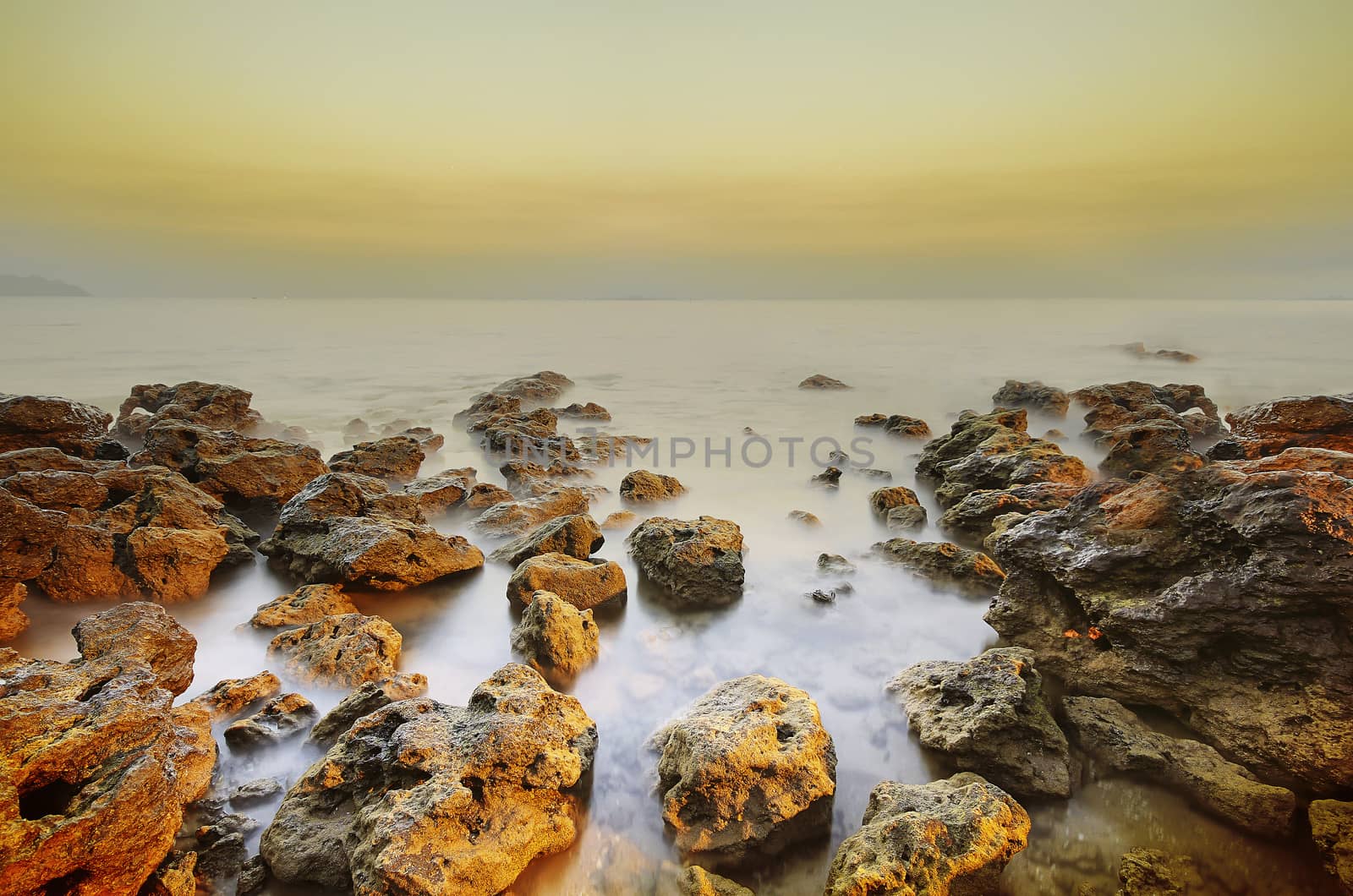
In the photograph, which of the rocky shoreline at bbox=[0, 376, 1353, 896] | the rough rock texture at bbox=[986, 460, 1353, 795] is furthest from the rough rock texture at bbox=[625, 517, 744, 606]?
the rough rock texture at bbox=[986, 460, 1353, 795]

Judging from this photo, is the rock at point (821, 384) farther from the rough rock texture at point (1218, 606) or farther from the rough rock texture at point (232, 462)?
the rough rock texture at point (1218, 606)

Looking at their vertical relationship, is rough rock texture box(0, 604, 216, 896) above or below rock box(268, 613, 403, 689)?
above

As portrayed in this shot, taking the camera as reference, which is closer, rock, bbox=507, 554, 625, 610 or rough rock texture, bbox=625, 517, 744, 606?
rock, bbox=507, 554, 625, 610

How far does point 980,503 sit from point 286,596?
7214 mm

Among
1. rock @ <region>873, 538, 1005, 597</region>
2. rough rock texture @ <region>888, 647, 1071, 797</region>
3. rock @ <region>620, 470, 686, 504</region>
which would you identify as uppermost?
rough rock texture @ <region>888, 647, 1071, 797</region>

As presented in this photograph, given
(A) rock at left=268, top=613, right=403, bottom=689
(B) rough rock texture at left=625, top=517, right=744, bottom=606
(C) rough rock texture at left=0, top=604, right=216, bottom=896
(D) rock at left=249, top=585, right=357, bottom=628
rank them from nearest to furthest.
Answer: (C) rough rock texture at left=0, top=604, right=216, bottom=896, (A) rock at left=268, top=613, right=403, bottom=689, (D) rock at left=249, top=585, right=357, bottom=628, (B) rough rock texture at left=625, top=517, right=744, bottom=606

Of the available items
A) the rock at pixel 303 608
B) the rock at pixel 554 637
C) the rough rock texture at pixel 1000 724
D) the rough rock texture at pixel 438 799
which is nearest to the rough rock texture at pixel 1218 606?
the rough rock texture at pixel 1000 724

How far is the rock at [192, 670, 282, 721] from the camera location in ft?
13.5

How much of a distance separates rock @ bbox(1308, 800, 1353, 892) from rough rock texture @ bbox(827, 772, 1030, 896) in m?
1.27

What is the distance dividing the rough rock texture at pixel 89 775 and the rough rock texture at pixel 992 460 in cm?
808

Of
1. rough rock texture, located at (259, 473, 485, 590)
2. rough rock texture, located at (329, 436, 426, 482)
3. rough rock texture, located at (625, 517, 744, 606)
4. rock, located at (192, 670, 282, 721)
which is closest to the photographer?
rock, located at (192, 670, 282, 721)

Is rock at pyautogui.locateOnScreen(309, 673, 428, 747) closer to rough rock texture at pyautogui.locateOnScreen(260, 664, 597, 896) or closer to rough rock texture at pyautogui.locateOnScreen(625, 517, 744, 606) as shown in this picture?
rough rock texture at pyautogui.locateOnScreen(260, 664, 597, 896)

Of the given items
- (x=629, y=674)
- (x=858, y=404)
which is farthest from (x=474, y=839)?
(x=858, y=404)

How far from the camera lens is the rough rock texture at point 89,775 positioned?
2.51 metres
